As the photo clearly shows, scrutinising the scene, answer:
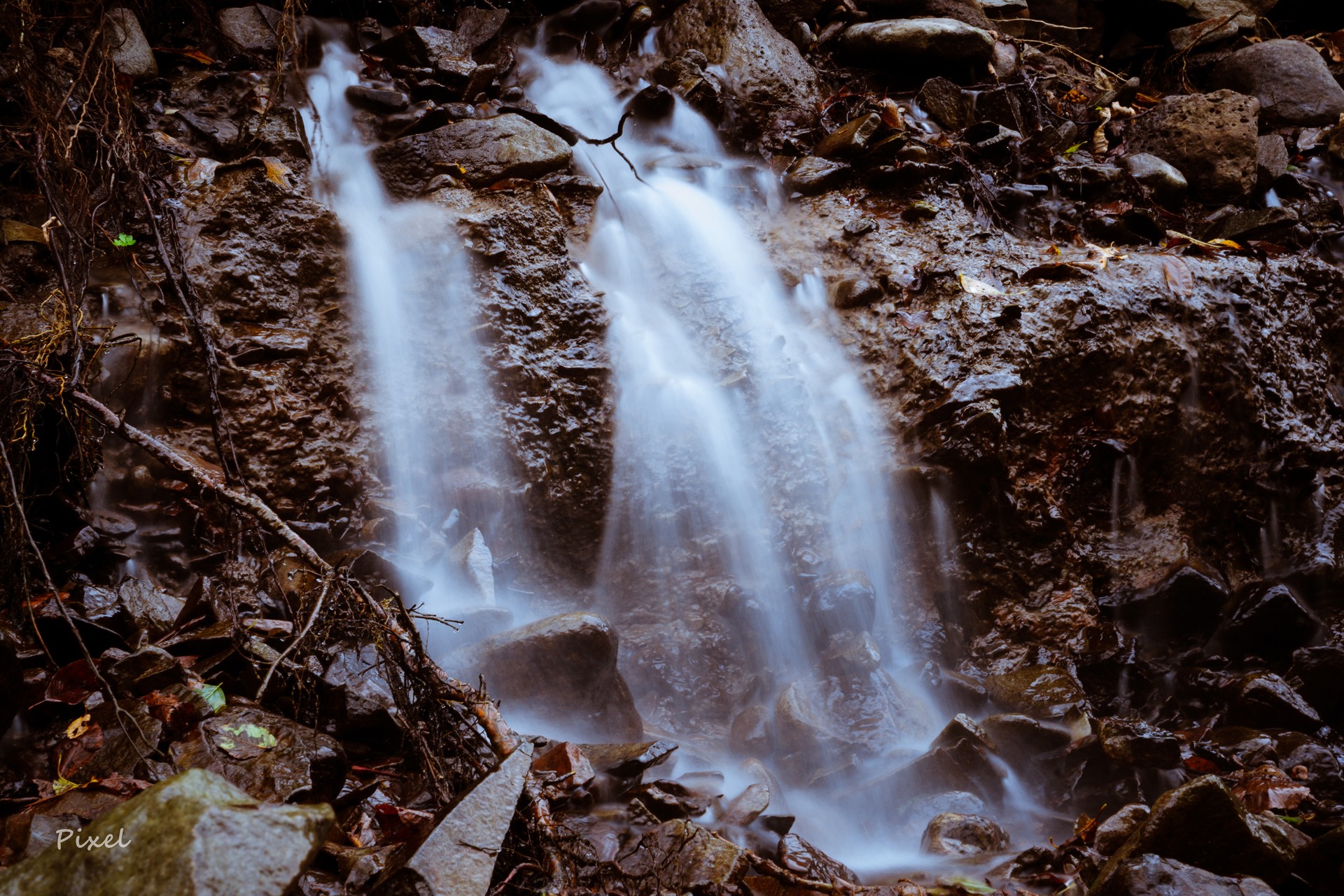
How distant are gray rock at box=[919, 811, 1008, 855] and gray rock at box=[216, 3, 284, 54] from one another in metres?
7.39

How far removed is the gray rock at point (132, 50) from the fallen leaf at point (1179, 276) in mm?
7516

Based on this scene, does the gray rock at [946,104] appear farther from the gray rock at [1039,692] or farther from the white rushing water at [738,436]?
the gray rock at [1039,692]

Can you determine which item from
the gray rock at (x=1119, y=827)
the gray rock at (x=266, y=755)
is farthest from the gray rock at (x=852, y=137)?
the gray rock at (x=266, y=755)

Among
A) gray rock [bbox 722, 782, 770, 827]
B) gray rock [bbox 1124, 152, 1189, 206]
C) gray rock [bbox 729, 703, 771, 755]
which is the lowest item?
gray rock [bbox 729, 703, 771, 755]

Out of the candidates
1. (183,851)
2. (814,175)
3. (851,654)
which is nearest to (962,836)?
(851,654)

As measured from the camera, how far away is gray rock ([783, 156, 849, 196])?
631 cm

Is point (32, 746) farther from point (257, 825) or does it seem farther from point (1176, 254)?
point (1176, 254)

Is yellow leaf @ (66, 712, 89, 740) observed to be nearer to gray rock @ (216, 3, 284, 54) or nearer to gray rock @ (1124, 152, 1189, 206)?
gray rock @ (216, 3, 284, 54)

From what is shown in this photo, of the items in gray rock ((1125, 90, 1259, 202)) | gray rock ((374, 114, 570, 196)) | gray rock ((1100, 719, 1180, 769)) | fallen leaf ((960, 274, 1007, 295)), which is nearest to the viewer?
gray rock ((1100, 719, 1180, 769))

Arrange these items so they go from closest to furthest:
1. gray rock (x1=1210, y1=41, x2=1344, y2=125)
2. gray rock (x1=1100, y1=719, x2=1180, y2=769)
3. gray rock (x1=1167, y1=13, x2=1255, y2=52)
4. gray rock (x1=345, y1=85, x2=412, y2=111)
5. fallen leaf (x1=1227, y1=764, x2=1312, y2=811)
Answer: fallen leaf (x1=1227, y1=764, x2=1312, y2=811) < gray rock (x1=1100, y1=719, x2=1180, y2=769) < gray rock (x1=345, y1=85, x2=412, y2=111) < gray rock (x1=1210, y1=41, x2=1344, y2=125) < gray rock (x1=1167, y1=13, x2=1255, y2=52)

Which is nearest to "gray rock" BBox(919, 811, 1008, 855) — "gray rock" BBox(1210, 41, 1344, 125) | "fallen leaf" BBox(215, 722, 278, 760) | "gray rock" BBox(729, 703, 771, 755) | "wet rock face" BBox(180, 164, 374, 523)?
"gray rock" BBox(729, 703, 771, 755)

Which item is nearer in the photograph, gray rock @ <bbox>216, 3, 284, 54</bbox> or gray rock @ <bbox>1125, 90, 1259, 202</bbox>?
gray rock @ <bbox>216, 3, 284, 54</bbox>

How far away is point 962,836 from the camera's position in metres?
3.21

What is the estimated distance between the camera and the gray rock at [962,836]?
125 inches
